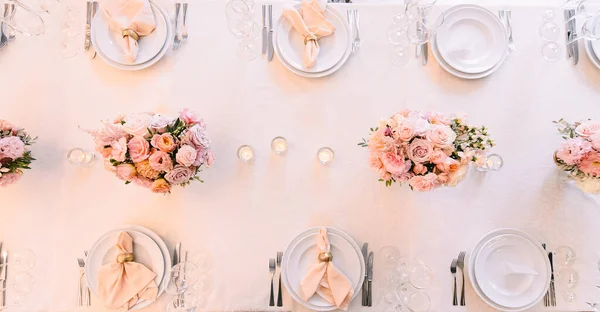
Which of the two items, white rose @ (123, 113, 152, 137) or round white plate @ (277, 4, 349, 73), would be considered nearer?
white rose @ (123, 113, 152, 137)

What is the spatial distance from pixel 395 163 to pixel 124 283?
1394 mm

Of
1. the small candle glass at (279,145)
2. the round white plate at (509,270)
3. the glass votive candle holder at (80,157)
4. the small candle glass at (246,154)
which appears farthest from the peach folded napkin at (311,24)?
the round white plate at (509,270)

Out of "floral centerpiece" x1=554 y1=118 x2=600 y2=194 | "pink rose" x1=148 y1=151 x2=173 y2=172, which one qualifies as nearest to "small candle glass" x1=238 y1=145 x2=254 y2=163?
"pink rose" x1=148 y1=151 x2=173 y2=172

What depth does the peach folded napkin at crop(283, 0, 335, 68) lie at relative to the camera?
189 centimetres

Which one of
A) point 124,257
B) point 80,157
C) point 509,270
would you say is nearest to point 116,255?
point 124,257

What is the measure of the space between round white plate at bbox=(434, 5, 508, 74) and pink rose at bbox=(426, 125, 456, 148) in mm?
628

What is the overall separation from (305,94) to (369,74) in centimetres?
35

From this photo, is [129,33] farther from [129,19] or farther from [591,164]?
A: [591,164]

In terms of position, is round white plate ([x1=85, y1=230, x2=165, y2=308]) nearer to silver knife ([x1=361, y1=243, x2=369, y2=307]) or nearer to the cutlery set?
silver knife ([x1=361, y1=243, x2=369, y2=307])

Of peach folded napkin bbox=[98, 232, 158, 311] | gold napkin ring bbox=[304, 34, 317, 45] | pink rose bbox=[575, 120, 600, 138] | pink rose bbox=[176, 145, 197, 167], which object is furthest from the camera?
gold napkin ring bbox=[304, 34, 317, 45]

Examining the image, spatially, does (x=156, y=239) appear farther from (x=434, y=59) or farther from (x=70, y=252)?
(x=434, y=59)

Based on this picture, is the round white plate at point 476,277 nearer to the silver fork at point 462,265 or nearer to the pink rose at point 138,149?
the silver fork at point 462,265

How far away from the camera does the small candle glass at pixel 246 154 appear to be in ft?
6.26

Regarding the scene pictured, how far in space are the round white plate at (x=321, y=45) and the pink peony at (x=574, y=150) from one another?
112 cm
